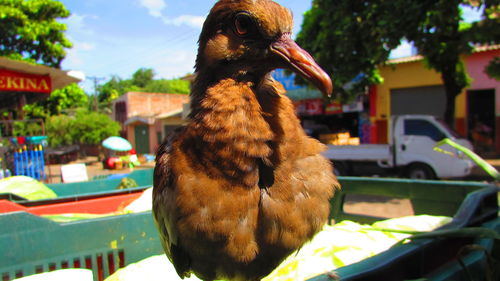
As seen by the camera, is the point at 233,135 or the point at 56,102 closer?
the point at 233,135

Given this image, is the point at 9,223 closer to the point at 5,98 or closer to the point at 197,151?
the point at 197,151

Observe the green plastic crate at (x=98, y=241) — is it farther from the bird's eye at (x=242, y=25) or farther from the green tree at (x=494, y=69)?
the green tree at (x=494, y=69)

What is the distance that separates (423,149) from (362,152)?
158cm

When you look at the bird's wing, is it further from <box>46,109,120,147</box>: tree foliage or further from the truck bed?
<box>46,109,120,147</box>: tree foliage

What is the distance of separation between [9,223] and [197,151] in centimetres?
138

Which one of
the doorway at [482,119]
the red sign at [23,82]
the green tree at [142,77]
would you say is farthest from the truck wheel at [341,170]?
the green tree at [142,77]

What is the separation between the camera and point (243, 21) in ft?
4.13

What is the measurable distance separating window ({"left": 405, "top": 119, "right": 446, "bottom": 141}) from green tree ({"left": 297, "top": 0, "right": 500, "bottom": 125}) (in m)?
1.41

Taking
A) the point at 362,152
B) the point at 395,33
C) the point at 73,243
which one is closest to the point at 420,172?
the point at 362,152

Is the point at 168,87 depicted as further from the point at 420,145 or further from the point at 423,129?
the point at 420,145

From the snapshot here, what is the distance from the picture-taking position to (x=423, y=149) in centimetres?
921

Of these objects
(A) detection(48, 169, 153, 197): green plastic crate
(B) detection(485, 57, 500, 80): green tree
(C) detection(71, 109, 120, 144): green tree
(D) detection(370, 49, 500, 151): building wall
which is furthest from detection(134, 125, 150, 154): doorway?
(B) detection(485, 57, 500, 80): green tree

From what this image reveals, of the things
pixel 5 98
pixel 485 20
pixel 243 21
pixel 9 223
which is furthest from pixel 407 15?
pixel 5 98

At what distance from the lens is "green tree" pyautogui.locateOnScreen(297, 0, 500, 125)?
23.4ft
